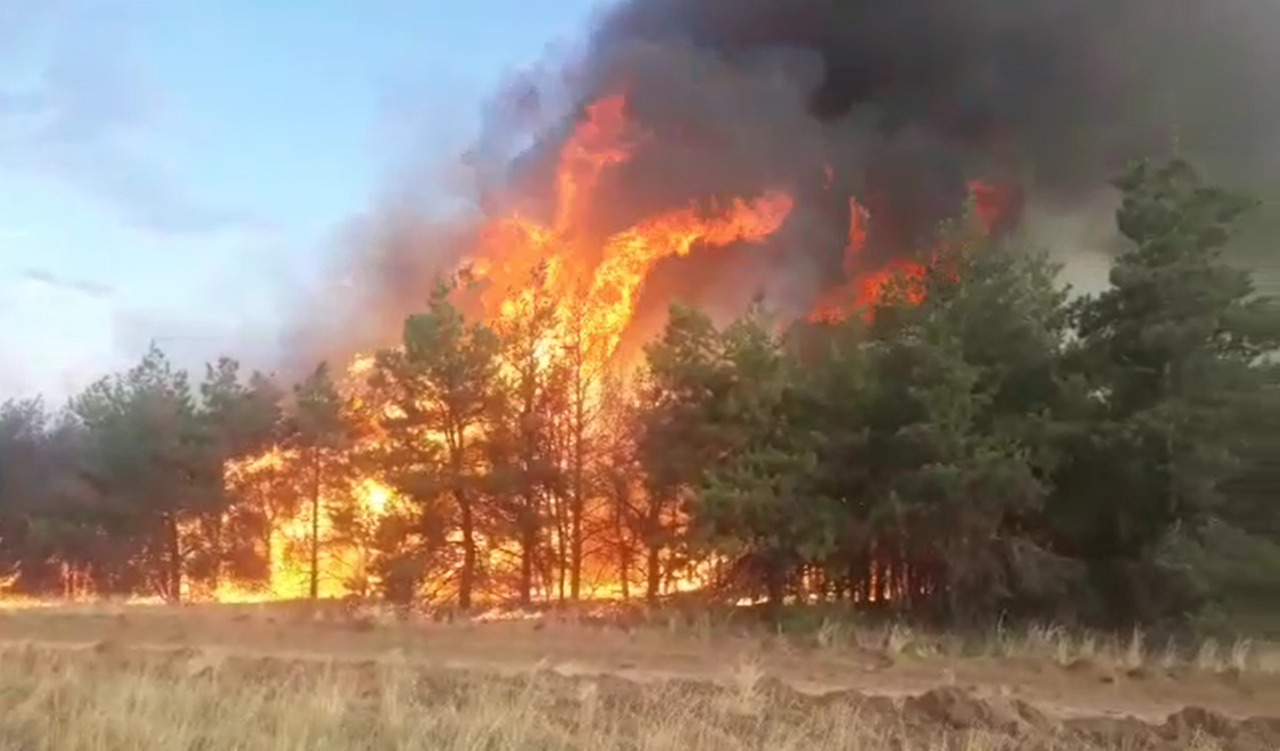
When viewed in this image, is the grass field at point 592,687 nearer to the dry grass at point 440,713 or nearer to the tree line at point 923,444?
the dry grass at point 440,713

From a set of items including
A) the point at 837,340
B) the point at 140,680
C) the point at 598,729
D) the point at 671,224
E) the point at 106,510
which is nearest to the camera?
the point at 598,729

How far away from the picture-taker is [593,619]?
68.3 feet

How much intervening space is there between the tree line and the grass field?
2.00 metres

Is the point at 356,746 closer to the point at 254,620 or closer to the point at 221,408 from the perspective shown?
the point at 254,620

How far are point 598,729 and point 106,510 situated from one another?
32780 mm

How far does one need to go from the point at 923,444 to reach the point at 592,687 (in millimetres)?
10694

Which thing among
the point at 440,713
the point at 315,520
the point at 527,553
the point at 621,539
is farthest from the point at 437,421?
the point at 440,713

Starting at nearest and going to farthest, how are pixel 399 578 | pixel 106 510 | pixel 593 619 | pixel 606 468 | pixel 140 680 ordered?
pixel 140 680 < pixel 593 619 < pixel 399 578 < pixel 606 468 < pixel 106 510

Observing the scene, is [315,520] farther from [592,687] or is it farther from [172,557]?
[592,687]

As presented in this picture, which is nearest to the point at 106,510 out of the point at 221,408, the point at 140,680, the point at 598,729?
the point at 221,408

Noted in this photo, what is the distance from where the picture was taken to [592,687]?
1059 cm

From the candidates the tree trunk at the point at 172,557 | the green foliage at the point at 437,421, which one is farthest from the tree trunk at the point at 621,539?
the tree trunk at the point at 172,557

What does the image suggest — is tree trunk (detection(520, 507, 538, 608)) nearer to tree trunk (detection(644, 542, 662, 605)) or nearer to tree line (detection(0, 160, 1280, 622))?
tree line (detection(0, 160, 1280, 622))

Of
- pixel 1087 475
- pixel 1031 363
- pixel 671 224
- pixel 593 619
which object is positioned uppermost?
pixel 671 224
